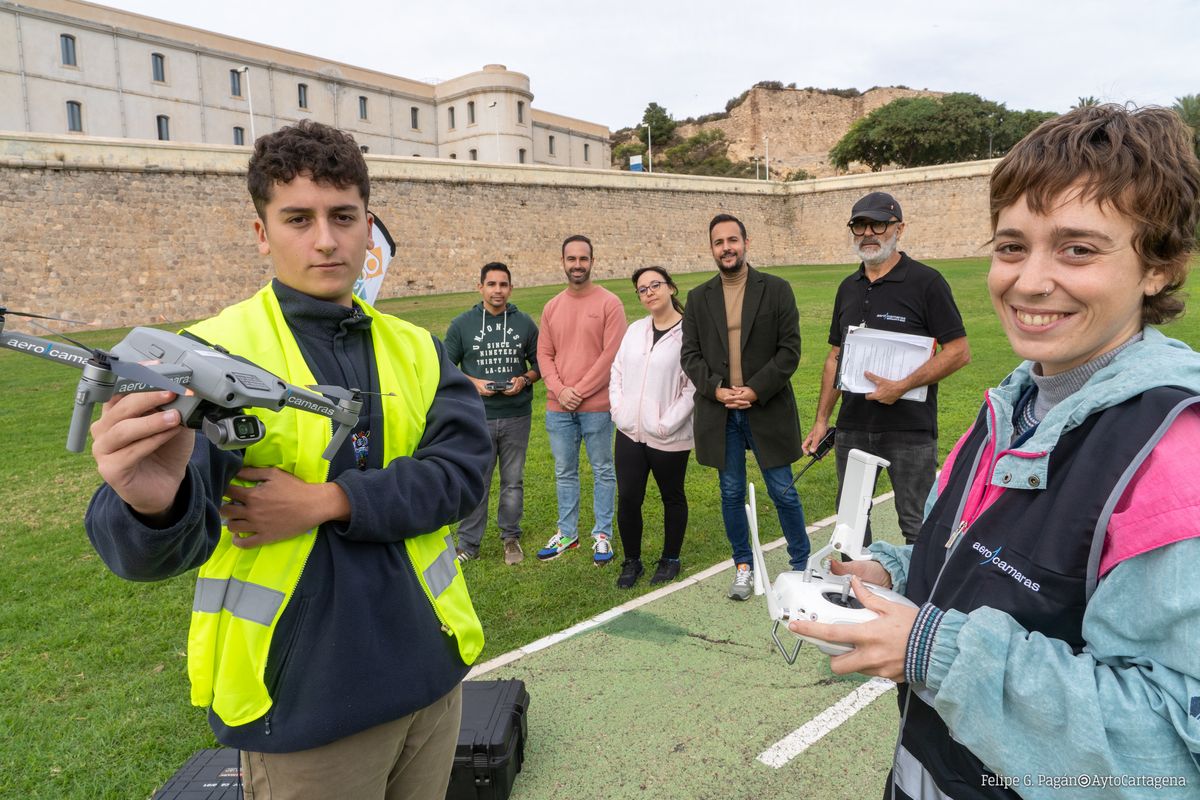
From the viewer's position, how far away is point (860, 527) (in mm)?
1654

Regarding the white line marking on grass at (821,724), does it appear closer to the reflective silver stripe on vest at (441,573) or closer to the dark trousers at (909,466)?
the dark trousers at (909,466)

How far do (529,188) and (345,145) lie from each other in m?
32.1

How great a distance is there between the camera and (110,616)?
466 centimetres

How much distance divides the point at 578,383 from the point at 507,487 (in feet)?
3.11

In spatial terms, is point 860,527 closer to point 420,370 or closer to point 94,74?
point 420,370

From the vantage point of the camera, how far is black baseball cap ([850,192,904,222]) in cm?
413

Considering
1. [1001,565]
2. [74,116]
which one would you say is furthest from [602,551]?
[74,116]

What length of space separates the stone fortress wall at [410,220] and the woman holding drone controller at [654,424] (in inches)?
651

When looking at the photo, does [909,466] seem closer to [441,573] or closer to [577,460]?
[577,460]

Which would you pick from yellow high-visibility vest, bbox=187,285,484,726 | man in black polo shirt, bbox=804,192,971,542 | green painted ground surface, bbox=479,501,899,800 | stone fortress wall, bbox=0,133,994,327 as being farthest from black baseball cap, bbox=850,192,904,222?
stone fortress wall, bbox=0,133,994,327

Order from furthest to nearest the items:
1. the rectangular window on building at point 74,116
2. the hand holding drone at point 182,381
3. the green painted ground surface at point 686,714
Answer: the rectangular window on building at point 74,116, the green painted ground surface at point 686,714, the hand holding drone at point 182,381

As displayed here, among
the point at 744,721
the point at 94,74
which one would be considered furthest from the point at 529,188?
the point at 744,721

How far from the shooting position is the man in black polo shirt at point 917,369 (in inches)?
161

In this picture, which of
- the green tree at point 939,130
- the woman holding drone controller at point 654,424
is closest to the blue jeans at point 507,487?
the woman holding drone controller at point 654,424
